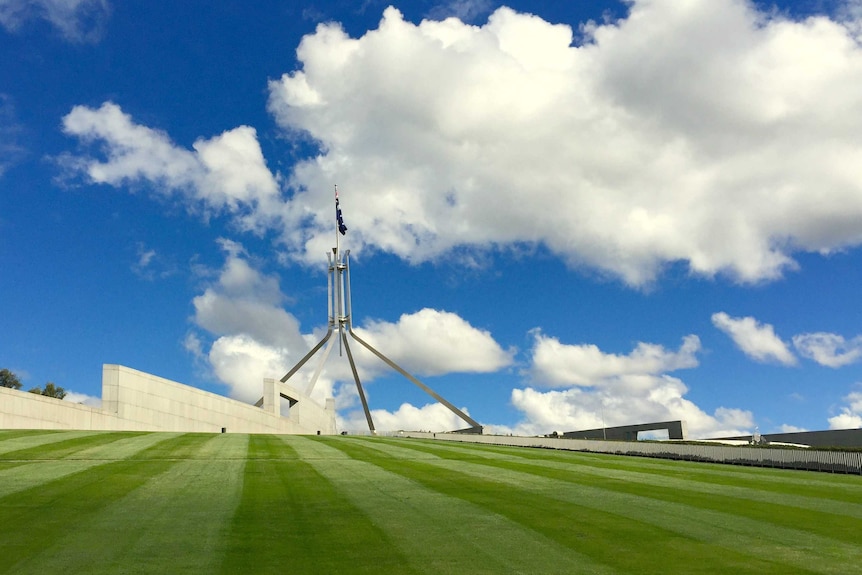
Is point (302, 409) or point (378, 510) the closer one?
point (378, 510)

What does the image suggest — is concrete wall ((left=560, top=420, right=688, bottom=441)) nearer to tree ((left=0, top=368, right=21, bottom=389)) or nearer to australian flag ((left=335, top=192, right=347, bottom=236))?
australian flag ((left=335, top=192, right=347, bottom=236))

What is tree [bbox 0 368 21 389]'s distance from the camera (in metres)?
93.2

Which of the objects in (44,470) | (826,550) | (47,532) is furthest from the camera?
(44,470)

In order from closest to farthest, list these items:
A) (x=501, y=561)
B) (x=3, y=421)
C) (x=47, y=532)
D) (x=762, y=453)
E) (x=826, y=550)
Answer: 1. (x=501, y=561)
2. (x=826, y=550)
3. (x=47, y=532)
4. (x=762, y=453)
5. (x=3, y=421)

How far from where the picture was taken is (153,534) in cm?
1401

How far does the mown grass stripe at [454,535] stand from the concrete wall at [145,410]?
1419 inches

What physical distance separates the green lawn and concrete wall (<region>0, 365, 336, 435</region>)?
24.1 meters

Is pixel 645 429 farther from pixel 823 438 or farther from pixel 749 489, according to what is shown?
pixel 749 489

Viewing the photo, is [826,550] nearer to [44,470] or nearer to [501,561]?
[501,561]

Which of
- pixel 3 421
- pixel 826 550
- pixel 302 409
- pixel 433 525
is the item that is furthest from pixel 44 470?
pixel 302 409

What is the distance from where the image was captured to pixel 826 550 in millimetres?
13281

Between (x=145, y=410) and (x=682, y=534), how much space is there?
172 feet

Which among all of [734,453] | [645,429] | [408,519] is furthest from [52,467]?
[645,429]

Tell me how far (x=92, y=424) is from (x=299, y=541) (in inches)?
1815
